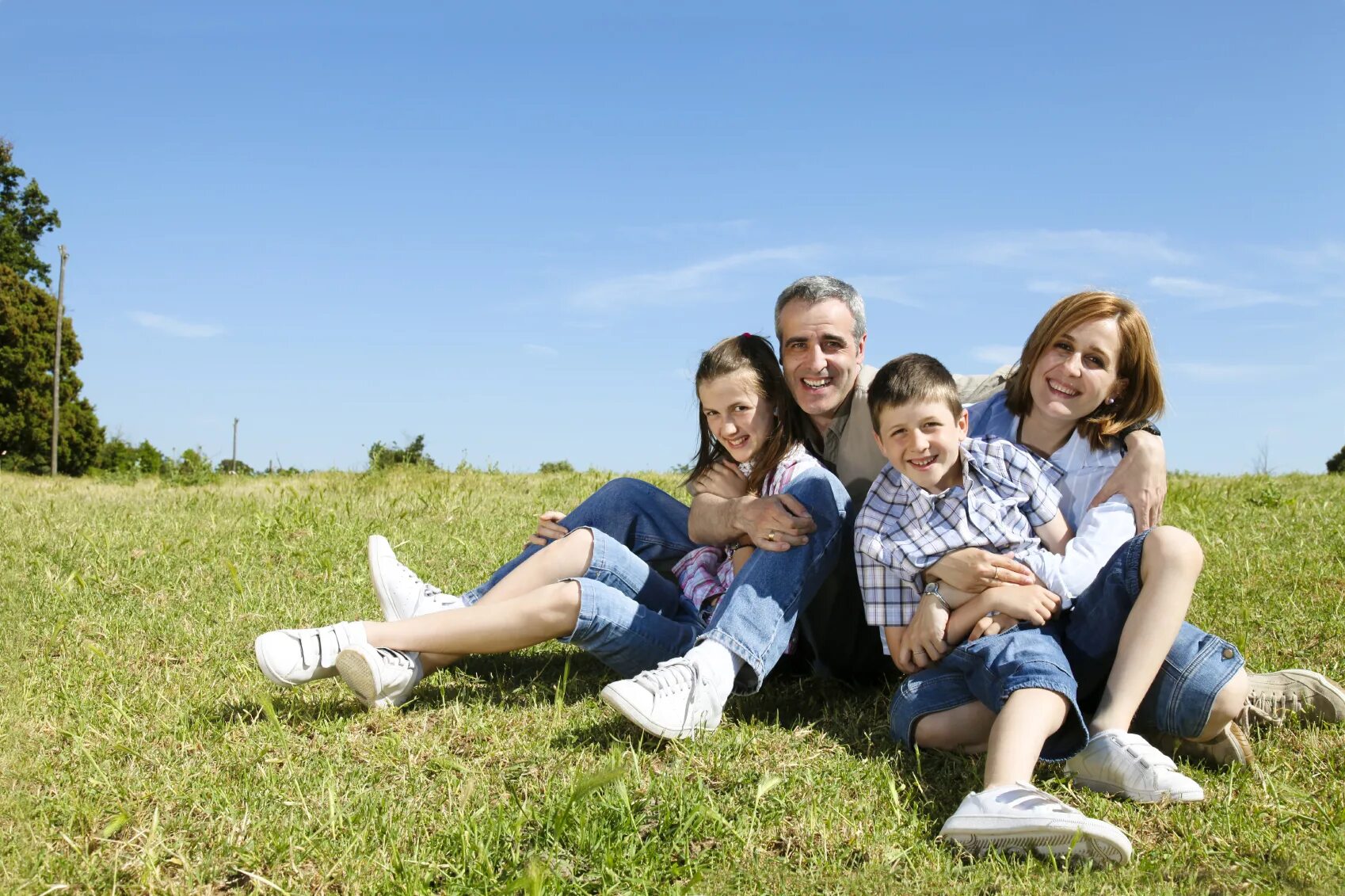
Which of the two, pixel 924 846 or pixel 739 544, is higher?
pixel 739 544

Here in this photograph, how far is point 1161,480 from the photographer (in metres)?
3.67

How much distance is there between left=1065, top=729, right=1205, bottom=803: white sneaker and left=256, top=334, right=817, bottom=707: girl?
1347 mm

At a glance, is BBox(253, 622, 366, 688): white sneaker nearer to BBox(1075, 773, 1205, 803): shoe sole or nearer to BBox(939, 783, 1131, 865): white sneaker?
BBox(939, 783, 1131, 865): white sneaker

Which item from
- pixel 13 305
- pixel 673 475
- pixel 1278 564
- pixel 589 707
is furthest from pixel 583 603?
pixel 13 305

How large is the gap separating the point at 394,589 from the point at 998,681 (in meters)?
2.45

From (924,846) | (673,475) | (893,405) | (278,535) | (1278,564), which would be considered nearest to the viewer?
(924,846)

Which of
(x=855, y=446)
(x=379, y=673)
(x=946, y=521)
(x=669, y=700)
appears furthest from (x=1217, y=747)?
(x=379, y=673)

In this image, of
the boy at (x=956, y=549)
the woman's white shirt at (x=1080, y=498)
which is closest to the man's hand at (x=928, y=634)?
the boy at (x=956, y=549)

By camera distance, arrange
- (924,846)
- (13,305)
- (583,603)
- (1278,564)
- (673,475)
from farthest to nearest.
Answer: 1. (13,305)
2. (673,475)
3. (1278,564)
4. (583,603)
5. (924,846)

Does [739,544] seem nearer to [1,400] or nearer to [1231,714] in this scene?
[1231,714]

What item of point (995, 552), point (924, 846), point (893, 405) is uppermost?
point (893, 405)

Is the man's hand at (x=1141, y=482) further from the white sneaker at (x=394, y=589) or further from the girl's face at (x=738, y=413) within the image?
the white sneaker at (x=394, y=589)

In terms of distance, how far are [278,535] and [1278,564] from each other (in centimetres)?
643

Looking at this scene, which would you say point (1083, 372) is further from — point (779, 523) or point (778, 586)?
point (778, 586)
